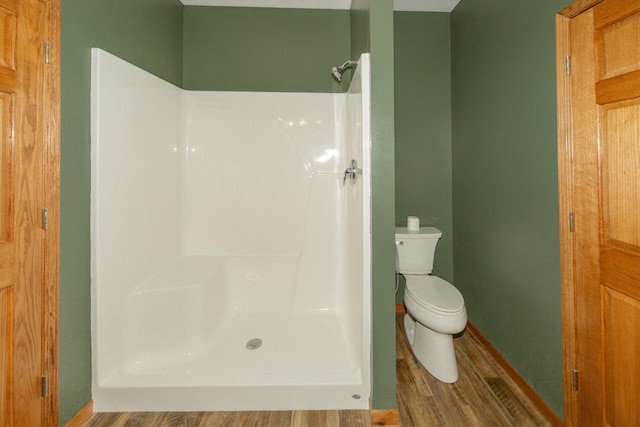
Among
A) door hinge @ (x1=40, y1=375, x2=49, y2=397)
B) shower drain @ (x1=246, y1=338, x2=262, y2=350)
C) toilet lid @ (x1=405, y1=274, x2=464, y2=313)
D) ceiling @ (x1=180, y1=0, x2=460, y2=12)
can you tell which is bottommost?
shower drain @ (x1=246, y1=338, x2=262, y2=350)

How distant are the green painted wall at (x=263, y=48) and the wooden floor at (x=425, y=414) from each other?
2.21 metres

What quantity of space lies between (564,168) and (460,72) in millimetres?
1434

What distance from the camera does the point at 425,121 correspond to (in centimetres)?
268

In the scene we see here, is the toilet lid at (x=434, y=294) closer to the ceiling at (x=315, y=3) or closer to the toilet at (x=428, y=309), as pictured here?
the toilet at (x=428, y=309)

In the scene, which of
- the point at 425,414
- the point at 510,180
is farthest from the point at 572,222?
the point at 425,414

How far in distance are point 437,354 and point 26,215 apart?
2144mm

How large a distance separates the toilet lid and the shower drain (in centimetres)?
103

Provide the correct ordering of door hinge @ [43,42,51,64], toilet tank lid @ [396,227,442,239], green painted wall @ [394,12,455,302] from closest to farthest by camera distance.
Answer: door hinge @ [43,42,51,64] < toilet tank lid @ [396,227,442,239] < green painted wall @ [394,12,455,302]

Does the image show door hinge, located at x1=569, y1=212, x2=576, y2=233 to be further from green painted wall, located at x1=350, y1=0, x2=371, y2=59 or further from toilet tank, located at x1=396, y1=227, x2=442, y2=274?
green painted wall, located at x1=350, y1=0, x2=371, y2=59

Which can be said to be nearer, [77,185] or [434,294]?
[77,185]

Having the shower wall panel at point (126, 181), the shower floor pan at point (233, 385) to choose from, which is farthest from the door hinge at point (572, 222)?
the shower wall panel at point (126, 181)

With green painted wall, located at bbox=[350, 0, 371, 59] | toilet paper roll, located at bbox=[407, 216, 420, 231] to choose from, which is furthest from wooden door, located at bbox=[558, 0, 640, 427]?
toilet paper roll, located at bbox=[407, 216, 420, 231]

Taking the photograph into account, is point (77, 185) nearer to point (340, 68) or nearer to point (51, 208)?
point (51, 208)

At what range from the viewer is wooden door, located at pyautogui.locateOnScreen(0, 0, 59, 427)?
3.92ft
